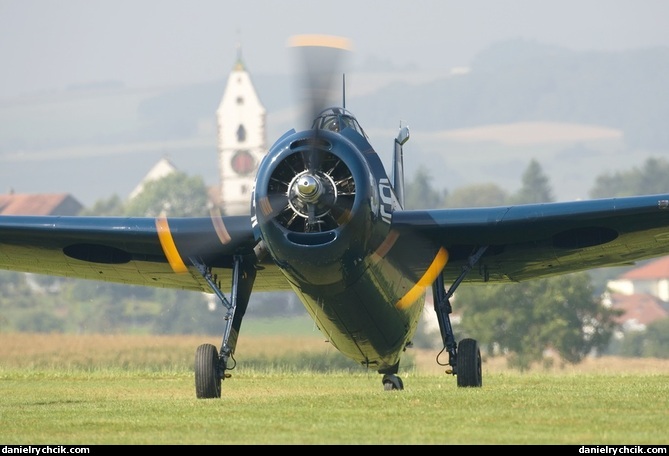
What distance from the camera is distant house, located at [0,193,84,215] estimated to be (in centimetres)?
17962

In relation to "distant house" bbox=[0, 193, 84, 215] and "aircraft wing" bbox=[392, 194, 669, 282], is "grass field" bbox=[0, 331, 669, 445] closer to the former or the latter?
"aircraft wing" bbox=[392, 194, 669, 282]

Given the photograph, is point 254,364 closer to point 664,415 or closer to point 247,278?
point 247,278

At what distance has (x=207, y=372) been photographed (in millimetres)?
19094

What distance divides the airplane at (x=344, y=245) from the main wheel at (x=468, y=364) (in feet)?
0.06

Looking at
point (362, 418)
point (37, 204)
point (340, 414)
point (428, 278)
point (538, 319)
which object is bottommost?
point (362, 418)

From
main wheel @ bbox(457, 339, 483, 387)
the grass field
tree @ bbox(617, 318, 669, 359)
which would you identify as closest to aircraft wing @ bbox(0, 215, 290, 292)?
the grass field

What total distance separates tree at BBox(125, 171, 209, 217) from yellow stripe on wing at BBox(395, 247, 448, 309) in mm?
155527

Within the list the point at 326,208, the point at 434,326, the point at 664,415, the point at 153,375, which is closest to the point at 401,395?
the point at 326,208

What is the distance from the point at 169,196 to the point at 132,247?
16202 centimetres

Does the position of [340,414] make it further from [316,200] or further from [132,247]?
[132,247]

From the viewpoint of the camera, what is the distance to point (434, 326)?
111312 millimetres

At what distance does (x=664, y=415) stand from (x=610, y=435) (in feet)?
6.11

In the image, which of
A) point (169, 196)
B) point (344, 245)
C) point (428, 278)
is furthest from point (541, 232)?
point (169, 196)

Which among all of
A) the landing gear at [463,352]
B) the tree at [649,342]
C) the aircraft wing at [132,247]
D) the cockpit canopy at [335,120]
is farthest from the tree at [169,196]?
the cockpit canopy at [335,120]
